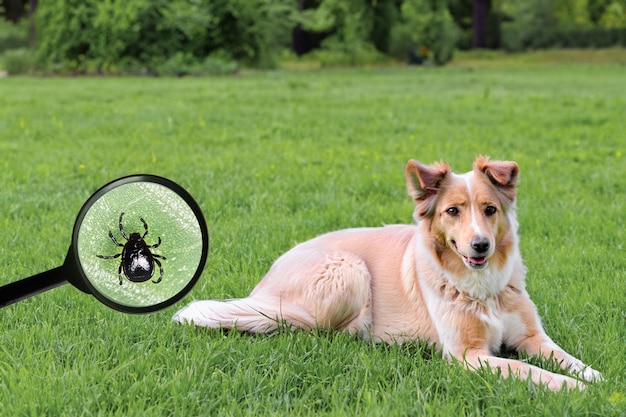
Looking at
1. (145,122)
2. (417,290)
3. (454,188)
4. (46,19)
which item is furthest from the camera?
(46,19)

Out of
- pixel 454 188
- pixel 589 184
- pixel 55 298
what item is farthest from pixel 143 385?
pixel 589 184

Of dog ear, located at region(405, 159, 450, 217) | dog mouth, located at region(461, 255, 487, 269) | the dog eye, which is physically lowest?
dog mouth, located at region(461, 255, 487, 269)

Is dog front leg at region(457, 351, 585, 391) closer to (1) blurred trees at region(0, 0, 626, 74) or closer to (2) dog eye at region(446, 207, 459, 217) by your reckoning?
(2) dog eye at region(446, 207, 459, 217)

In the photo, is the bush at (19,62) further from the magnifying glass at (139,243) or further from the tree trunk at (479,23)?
the magnifying glass at (139,243)

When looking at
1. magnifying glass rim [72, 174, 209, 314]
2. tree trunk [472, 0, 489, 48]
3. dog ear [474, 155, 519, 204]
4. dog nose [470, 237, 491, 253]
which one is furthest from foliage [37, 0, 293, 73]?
magnifying glass rim [72, 174, 209, 314]

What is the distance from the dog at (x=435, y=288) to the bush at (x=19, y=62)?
2929cm

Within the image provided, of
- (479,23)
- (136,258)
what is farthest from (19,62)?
(136,258)

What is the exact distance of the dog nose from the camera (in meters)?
3.71

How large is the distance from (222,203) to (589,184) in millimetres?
4114

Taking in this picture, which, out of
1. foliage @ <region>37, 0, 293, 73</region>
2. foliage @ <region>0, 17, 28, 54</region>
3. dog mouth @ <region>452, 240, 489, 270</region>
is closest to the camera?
dog mouth @ <region>452, 240, 489, 270</region>

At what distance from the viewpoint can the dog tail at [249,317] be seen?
4.19 metres

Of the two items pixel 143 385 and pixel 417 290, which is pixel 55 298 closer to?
pixel 143 385

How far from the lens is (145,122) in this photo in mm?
13641

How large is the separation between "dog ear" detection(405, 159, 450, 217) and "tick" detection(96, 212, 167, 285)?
1722 millimetres
